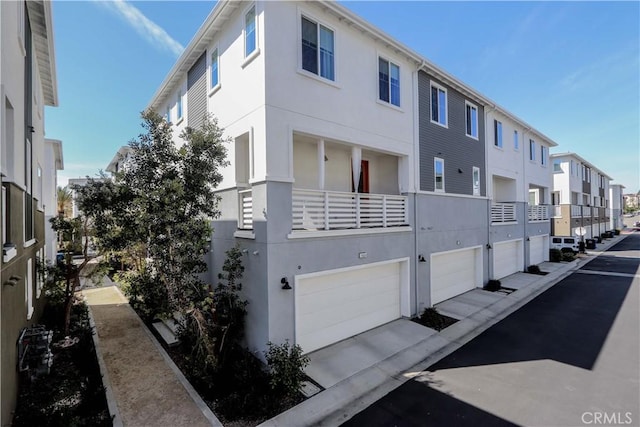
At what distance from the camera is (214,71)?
944cm

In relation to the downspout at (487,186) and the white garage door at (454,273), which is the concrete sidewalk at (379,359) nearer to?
the white garage door at (454,273)

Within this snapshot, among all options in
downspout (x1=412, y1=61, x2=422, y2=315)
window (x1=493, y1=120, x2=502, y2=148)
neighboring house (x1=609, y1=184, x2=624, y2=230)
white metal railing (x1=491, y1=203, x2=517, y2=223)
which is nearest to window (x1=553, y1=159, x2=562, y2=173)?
white metal railing (x1=491, y1=203, x2=517, y2=223)

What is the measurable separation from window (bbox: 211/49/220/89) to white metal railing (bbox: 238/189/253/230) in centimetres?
405

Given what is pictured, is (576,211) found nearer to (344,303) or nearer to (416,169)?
(416,169)

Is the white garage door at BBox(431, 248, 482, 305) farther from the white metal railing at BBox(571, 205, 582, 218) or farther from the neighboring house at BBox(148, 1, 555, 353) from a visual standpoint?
the white metal railing at BBox(571, 205, 582, 218)

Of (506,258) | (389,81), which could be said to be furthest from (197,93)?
(506,258)

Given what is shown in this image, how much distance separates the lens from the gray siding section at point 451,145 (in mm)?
11188

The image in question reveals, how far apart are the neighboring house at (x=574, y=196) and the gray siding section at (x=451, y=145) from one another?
2047 centimetres

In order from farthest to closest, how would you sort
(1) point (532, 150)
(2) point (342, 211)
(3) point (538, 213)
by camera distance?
(3) point (538, 213)
(1) point (532, 150)
(2) point (342, 211)

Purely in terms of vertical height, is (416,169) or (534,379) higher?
(416,169)

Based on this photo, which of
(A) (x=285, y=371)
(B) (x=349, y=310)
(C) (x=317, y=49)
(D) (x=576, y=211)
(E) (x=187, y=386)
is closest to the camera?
(A) (x=285, y=371)

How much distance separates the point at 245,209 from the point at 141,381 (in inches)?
185

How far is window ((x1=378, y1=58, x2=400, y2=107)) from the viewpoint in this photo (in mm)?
9609

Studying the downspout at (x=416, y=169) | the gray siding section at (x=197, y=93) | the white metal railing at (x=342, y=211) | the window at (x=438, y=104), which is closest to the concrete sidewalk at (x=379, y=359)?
the downspout at (x=416, y=169)
